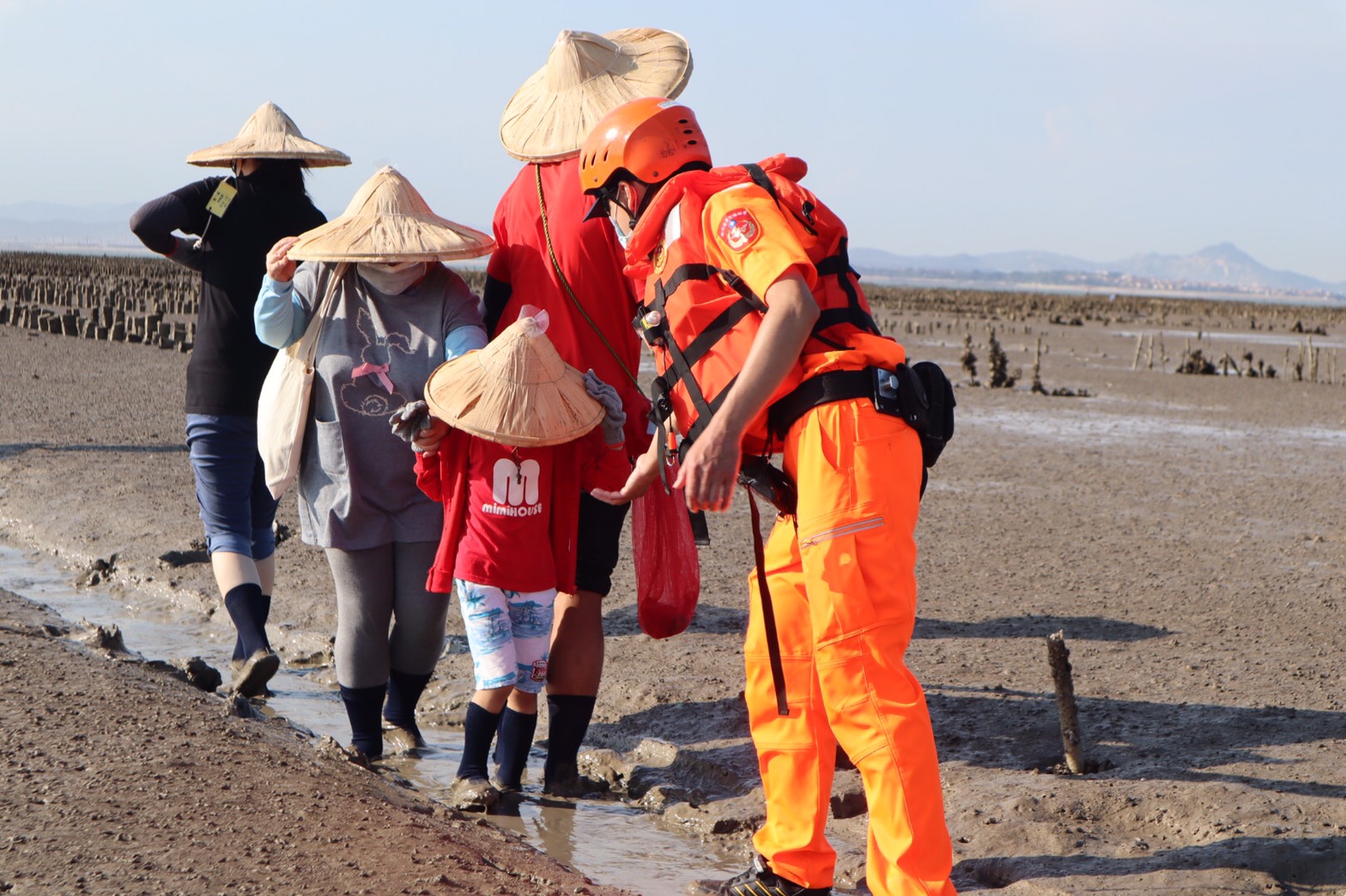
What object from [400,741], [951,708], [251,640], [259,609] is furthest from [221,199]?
[951,708]

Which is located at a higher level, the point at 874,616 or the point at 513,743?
the point at 874,616

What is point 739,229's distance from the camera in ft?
10.3

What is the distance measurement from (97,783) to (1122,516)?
8121mm

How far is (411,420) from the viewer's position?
416 cm

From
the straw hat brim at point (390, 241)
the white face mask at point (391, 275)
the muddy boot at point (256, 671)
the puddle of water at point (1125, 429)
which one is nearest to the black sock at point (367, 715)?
the muddy boot at point (256, 671)

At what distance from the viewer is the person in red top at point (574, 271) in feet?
14.3

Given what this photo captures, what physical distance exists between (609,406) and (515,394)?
0.33 meters

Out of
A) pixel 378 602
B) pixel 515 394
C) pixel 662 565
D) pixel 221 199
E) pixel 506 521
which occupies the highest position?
pixel 221 199

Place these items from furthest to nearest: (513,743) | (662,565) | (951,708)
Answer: (951,708) → (513,743) → (662,565)

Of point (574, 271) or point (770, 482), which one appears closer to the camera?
point (770, 482)

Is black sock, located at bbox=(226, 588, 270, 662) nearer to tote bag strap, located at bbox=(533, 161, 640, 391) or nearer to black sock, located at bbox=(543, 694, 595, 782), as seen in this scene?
black sock, located at bbox=(543, 694, 595, 782)

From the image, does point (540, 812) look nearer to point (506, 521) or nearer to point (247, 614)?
point (506, 521)

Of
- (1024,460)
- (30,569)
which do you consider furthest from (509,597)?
(1024,460)

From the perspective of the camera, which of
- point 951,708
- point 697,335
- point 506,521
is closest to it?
point 697,335
